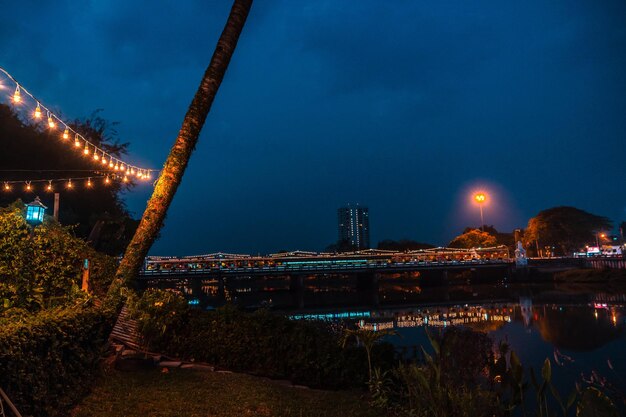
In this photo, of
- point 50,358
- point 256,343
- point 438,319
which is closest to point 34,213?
point 50,358

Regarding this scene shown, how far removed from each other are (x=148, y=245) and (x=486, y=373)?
7535mm

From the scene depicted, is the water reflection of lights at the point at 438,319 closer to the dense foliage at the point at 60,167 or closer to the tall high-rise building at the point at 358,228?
the dense foliage at the point at 60,167

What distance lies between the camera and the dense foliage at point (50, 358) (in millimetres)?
4207

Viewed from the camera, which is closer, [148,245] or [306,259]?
[148,245]

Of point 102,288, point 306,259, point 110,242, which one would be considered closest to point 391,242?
point 306,259

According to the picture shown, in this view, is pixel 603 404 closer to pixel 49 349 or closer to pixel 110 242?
pixel 49 349

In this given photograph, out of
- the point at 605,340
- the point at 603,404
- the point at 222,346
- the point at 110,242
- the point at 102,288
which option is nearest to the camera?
the point at 603,404

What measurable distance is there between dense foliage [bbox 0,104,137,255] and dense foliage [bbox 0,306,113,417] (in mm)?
22311

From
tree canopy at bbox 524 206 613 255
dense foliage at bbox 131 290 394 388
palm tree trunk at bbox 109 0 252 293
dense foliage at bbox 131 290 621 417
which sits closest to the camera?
dense foliage at bbox 131 290 621 417

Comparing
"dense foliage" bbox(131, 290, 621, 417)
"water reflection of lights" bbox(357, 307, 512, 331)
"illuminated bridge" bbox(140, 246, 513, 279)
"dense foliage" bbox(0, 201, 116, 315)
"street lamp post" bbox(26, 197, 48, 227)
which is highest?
"illuminated bridge" bbox(140, 246, 513, 279)

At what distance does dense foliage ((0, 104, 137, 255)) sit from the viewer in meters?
28.9

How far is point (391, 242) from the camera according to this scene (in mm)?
104250

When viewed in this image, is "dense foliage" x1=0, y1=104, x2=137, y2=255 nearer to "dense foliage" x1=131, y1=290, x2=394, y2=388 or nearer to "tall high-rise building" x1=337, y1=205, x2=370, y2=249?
"dense foliage" x1=131, y1=290, x2=394, y2=388

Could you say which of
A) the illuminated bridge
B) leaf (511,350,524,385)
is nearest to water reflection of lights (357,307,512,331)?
leaf (511,350,524,385)
